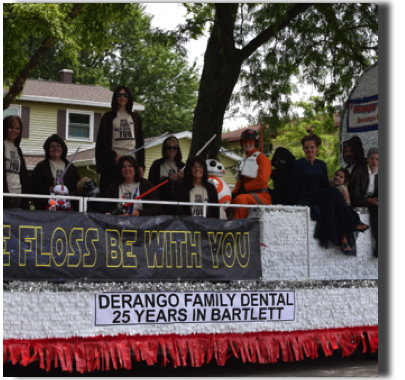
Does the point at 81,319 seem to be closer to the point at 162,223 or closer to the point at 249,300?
the point at 162,223

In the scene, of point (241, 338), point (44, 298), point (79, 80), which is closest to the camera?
point (44, 298)

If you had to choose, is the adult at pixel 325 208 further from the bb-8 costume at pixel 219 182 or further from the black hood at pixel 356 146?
the black hood at pixel 356 146

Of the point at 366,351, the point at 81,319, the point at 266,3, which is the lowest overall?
the point at 366,351

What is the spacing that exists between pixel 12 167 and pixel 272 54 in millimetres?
7544

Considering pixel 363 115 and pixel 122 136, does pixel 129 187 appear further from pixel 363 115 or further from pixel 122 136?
pixel 363 115

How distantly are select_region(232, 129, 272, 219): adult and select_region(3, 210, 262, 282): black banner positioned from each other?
25.1 inches

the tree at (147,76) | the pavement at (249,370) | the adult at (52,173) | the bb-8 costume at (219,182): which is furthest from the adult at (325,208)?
the tree at (147,76)

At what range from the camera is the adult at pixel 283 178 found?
846 centimetres

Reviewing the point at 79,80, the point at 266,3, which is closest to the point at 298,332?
the point at 266,3

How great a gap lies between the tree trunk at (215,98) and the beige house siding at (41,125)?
1484 centimetres

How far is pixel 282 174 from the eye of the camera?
8617 millimetres

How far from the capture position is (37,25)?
37.7 ft

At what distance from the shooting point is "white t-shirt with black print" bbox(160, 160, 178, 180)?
325 inches

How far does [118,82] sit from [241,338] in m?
33.1
